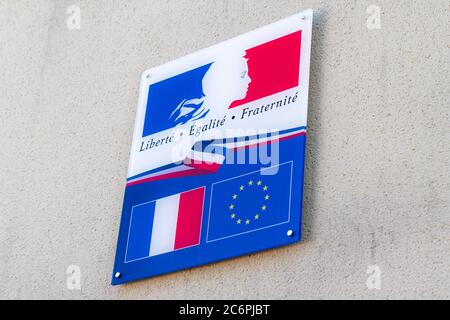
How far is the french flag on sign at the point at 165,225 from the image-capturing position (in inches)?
125

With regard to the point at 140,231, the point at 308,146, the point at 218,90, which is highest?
the point at 218,90

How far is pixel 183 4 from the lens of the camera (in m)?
3.83

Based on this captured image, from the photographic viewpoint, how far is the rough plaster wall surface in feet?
9.25

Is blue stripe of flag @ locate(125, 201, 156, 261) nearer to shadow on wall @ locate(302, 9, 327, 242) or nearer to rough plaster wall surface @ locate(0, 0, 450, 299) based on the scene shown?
rough plaster wall surface @ locate(0, 0, 450, 299)

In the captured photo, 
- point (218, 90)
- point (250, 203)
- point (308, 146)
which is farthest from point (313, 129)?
point (218, 90)

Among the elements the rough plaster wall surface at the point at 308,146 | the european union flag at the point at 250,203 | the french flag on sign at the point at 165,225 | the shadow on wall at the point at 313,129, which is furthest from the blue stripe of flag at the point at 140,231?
the shadow on wall at the point at 313,129

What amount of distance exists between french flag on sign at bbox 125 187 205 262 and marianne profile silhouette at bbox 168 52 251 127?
33cm

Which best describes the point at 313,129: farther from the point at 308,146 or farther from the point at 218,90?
the point at 218,90

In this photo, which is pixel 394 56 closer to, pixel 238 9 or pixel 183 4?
pixel 238 9

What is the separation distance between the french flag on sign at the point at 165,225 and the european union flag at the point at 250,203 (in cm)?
7

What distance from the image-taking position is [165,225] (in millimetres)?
3229

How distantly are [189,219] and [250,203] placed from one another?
252 mm

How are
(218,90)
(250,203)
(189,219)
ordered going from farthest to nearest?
(218,90) → (189,219) → (250,203)

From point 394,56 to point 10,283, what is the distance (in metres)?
1.65
